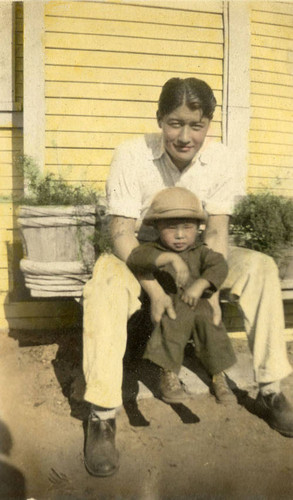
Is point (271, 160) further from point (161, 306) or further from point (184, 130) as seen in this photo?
point (161, 306)

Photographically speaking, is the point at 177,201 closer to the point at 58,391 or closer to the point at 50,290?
the point at 50,290

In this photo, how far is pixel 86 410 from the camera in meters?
2.30

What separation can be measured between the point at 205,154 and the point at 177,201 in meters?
0.60

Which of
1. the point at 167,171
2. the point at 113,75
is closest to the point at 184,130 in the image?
the point at 167,171

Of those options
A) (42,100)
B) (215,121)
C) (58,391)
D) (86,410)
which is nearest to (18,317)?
(58,391)

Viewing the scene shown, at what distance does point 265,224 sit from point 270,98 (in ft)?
4.28

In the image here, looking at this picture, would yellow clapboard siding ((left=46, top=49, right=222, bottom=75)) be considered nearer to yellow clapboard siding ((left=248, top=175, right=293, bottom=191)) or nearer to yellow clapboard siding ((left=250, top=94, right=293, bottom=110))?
yellow clapboard siding ((left=250, top=94, right=293, bottom=110))

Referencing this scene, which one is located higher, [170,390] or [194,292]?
[194,292]

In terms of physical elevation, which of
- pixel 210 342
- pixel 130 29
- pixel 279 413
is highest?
pixel 130 29

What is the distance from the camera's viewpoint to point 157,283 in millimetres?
1939

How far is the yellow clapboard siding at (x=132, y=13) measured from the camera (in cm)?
317

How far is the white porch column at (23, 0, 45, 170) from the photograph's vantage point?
3.10 m

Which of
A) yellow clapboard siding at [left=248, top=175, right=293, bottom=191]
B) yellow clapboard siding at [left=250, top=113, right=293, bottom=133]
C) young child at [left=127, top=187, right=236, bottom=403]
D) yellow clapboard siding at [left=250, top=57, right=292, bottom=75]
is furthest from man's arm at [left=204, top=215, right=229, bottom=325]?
yellow clapboard siding at [left=250, top=57, right=292, bottom=75]

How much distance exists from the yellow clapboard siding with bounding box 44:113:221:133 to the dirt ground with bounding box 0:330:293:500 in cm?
174
